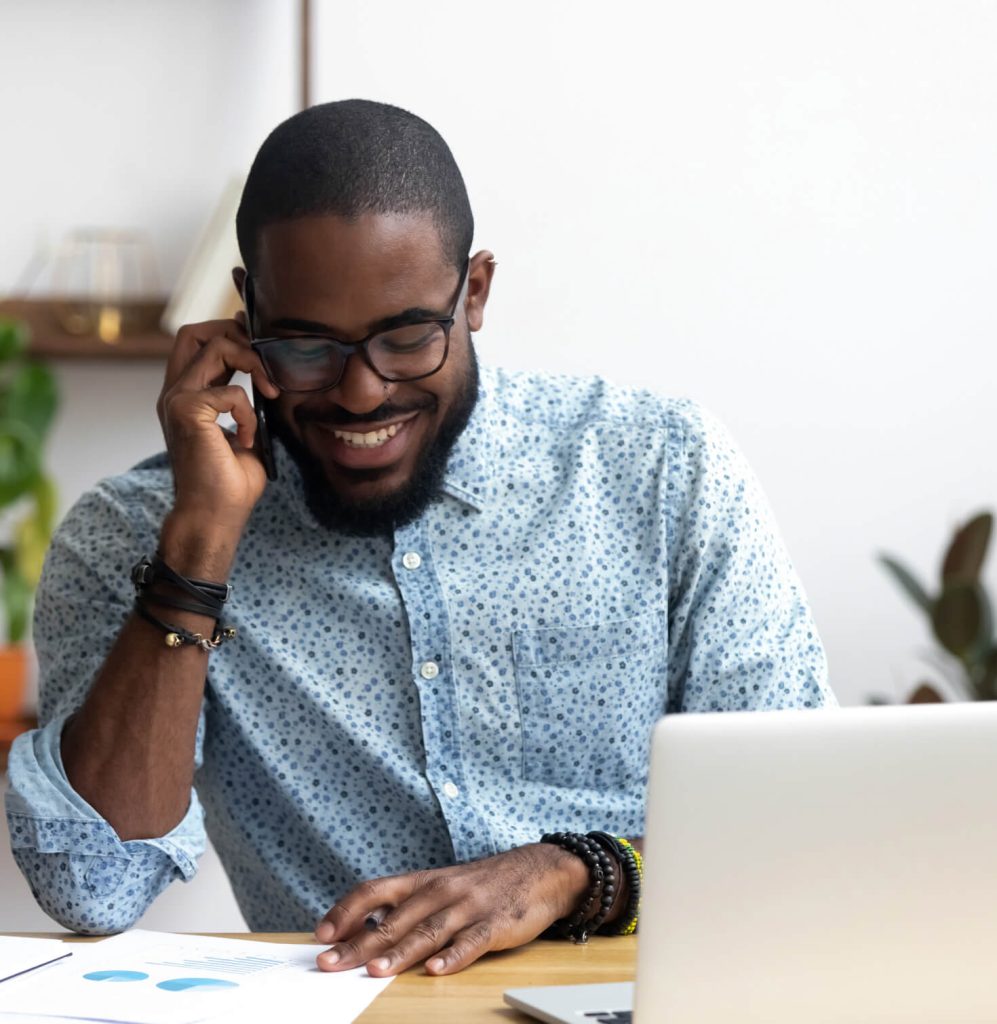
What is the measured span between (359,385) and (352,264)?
0.11 meters

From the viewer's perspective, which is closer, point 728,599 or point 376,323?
point 376,323

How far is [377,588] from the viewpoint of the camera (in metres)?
1.47

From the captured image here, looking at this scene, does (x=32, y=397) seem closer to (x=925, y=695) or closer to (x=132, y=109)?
(x=132, y=109)

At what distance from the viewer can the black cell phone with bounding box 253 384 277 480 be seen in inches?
57.5

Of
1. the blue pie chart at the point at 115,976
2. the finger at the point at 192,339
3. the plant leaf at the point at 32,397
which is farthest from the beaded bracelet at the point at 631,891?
the plant leaf at the point at 32,397

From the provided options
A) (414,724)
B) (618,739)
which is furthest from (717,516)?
(414,724)

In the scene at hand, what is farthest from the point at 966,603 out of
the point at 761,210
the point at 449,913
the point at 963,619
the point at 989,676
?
the point at 449,913

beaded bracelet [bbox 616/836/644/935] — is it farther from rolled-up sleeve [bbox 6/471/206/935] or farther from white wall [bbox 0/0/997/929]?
white wall [bbox 0/0/997/929]

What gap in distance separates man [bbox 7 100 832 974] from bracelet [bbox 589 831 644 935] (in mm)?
151

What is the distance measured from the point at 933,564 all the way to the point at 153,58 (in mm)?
1485

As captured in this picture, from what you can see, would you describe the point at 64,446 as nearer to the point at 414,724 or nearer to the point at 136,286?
the point at 136,286

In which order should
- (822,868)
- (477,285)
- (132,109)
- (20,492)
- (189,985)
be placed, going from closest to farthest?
(822,868)
(189,985)
(477,285)
(20,492)
(132,109)

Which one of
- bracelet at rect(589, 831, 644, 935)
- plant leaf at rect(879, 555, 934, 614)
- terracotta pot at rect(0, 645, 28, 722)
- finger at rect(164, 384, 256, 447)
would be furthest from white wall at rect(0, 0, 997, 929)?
bracelet at rect(589, 831, 644, 935)

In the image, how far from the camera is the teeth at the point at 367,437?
1414 millimetres
